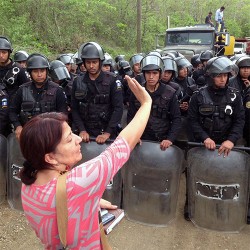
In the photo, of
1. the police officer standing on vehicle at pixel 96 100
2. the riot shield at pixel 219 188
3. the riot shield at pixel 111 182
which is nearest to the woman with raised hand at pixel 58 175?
the riot shield at pixel 219 188

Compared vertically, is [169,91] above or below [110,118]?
above

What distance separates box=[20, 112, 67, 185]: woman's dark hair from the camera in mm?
1255

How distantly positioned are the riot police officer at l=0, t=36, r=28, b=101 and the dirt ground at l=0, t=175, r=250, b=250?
208cm

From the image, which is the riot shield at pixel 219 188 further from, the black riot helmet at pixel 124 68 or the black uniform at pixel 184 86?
the black riot helmet at pixel 124 68

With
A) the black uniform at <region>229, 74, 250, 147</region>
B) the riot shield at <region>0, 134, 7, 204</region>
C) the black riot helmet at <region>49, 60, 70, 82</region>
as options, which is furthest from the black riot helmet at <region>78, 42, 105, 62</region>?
the black uniform at <region>229, 74, 250, 147</region>

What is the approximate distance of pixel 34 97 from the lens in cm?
431

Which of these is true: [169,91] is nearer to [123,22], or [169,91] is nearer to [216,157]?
[216,157]

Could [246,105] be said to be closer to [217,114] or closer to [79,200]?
[217,114]

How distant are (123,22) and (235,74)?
61.8 feet

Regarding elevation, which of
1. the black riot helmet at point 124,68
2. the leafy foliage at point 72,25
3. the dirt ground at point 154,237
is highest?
the leafy foliage at point 72,25

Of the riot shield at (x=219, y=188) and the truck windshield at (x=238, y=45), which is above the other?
the truck windshield at (x=238, y=45)

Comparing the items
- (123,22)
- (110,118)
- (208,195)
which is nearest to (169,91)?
(110,118)

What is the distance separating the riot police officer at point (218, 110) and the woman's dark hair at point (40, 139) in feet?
9.24

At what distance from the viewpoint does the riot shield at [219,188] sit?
3.60 metres
